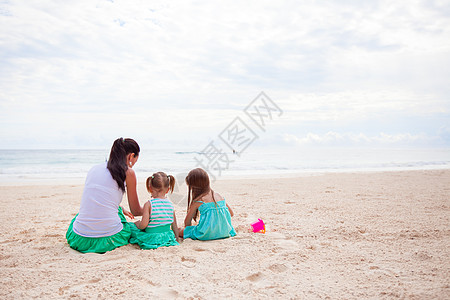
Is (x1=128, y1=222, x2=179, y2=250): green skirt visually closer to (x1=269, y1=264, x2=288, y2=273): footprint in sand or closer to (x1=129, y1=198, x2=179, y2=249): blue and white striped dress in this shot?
(x1=129, y1=198, x2=179, y2=249): blue and white striped dress

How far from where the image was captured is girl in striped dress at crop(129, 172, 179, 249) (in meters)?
3.51

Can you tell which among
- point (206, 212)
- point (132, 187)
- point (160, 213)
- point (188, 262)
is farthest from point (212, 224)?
point (132, 187)

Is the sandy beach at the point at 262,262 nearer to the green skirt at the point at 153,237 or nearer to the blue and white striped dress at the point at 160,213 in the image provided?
the green skirt at the point at 153,237

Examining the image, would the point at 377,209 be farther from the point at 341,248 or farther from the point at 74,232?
the point at 74,232

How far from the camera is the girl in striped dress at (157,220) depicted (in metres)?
3.51

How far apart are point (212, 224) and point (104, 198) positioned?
1319 mm

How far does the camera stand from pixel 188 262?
2.99 meters

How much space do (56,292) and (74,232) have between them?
1.10m

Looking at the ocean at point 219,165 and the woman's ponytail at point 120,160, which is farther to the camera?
the ocean at point 219,165

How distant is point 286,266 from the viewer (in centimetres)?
290

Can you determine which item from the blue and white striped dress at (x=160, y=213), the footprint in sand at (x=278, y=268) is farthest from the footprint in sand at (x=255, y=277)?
the blue and white striped dress at (x=160, y=213)

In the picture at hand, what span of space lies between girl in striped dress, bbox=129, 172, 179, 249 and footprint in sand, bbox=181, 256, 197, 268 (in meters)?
0.51

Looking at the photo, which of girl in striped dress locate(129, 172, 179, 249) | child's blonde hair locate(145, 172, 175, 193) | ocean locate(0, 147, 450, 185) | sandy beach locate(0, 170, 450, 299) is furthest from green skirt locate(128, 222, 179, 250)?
ocean locate(0, 147, 450, 185)

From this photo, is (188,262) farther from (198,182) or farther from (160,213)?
(198,182)
